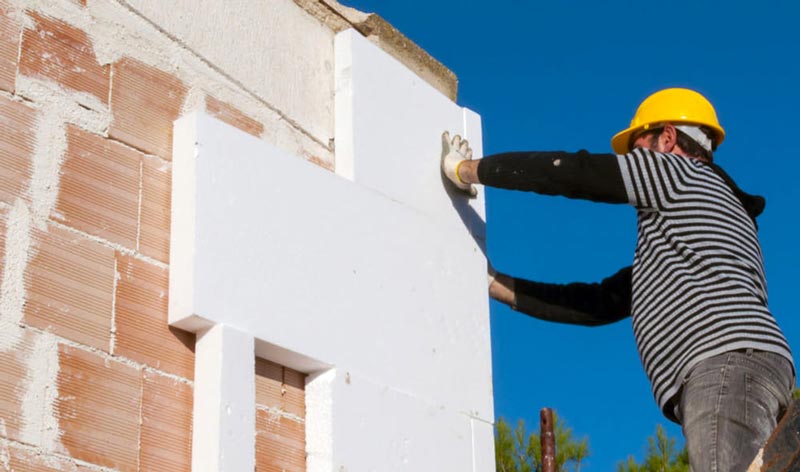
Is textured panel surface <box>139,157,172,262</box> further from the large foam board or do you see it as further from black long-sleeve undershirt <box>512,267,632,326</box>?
black long-sleeve undershirt <box>512,267,632,326</box>

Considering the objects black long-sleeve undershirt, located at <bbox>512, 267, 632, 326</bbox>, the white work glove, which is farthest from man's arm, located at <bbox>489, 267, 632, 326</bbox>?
the white work glove

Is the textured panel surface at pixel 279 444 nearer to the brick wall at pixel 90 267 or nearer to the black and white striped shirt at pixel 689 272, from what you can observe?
the brick wall at pixel 90 267

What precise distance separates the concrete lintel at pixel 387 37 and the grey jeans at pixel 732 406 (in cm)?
190

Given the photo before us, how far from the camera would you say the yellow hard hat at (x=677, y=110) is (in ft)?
18.6

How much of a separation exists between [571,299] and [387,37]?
1.37 metres

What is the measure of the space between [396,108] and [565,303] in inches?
45.5

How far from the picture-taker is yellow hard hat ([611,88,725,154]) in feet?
18.6

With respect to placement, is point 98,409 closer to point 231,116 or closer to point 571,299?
point 231,116

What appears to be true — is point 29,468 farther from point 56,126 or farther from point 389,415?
point 389,415

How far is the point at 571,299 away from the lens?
592 cm

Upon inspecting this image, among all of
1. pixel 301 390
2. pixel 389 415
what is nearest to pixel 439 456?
pixel 389 415

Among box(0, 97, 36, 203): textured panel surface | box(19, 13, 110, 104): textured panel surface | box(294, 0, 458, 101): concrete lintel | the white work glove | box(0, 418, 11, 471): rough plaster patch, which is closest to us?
box(0, 418, 11, 471): rough plaster patch

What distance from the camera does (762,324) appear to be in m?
4.84

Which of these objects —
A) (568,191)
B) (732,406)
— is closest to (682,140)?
(568,191)
